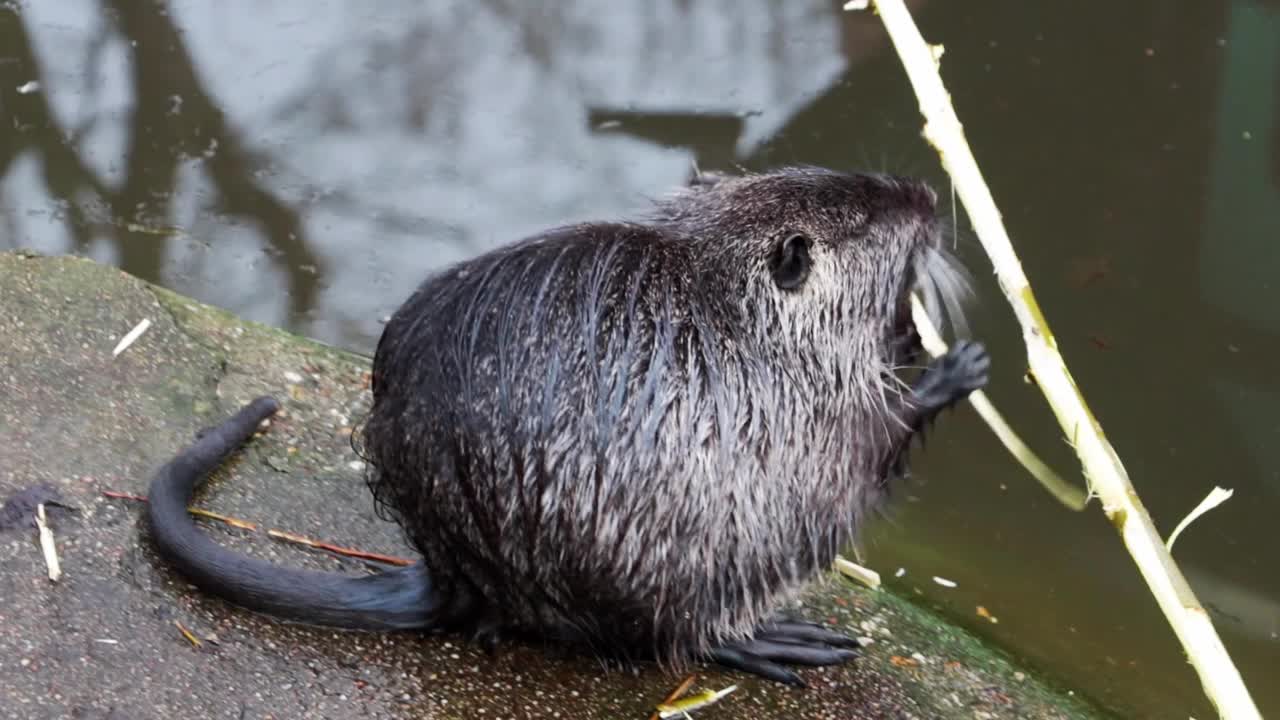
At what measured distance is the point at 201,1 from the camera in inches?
183

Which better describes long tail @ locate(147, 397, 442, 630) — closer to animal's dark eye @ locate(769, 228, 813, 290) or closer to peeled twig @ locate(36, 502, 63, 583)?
peeled twig @ locate(36, 502, 63, 583)

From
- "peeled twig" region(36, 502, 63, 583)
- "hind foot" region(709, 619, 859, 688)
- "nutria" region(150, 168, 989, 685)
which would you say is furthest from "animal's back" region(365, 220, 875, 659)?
"peeled twig" region(36, 502, 63, 583)

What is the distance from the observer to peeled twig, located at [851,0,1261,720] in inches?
72.2

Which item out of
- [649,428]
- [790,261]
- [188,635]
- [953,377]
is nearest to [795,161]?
[953,377]

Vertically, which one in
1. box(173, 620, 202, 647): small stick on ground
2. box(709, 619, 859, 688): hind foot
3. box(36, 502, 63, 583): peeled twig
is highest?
box(709, 619, 859, 688): hind foot

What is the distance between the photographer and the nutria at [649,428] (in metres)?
1.94

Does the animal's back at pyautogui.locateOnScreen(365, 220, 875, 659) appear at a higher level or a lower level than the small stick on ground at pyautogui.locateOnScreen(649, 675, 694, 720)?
higher

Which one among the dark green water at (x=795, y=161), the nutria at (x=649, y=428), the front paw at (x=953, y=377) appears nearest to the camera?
the nutria at (x=649, y=428)

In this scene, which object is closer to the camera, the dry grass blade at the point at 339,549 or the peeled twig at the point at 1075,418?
the peeled twig at the point at 1075,418

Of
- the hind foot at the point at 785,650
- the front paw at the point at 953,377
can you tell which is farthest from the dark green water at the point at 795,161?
the front paw at the point at 953,377

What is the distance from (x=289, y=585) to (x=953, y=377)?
107 cm

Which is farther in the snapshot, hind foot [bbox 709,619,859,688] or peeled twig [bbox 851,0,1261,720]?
hind foot [bbox 709,619,859,688]

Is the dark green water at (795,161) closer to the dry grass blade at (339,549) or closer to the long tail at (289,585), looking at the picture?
the dry grass blade at (339,549)

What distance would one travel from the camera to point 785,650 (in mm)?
2303
